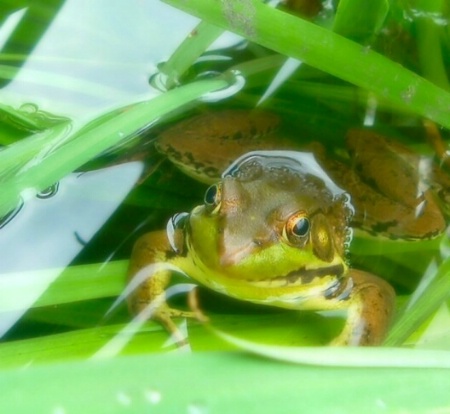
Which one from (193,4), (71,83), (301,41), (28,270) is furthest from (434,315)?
(71,83)

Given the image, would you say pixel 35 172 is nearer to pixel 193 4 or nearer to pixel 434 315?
pixel 193 4

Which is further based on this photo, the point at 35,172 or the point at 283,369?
the point at 35,172

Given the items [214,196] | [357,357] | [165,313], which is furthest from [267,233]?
[357,357]

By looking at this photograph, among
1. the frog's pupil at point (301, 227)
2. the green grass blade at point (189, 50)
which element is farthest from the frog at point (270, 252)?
the green grass blade at point (189, 50)

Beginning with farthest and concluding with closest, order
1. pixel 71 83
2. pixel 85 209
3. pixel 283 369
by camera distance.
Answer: pixel 71 83
pixel 85 209
pixel 283 369

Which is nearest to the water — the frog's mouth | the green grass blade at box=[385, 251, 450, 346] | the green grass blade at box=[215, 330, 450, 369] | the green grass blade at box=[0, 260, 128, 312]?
the green grass blade at box=[0, 260, 128, 312]

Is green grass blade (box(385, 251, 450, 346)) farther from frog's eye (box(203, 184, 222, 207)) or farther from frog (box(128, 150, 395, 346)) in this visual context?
frog's eye (box(203, 184, 222, 207))

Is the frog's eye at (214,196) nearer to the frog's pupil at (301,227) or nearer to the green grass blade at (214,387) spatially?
the frog's pupil at (301,227)

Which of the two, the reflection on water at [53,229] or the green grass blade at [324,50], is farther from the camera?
the reflection on water at [53,229]
